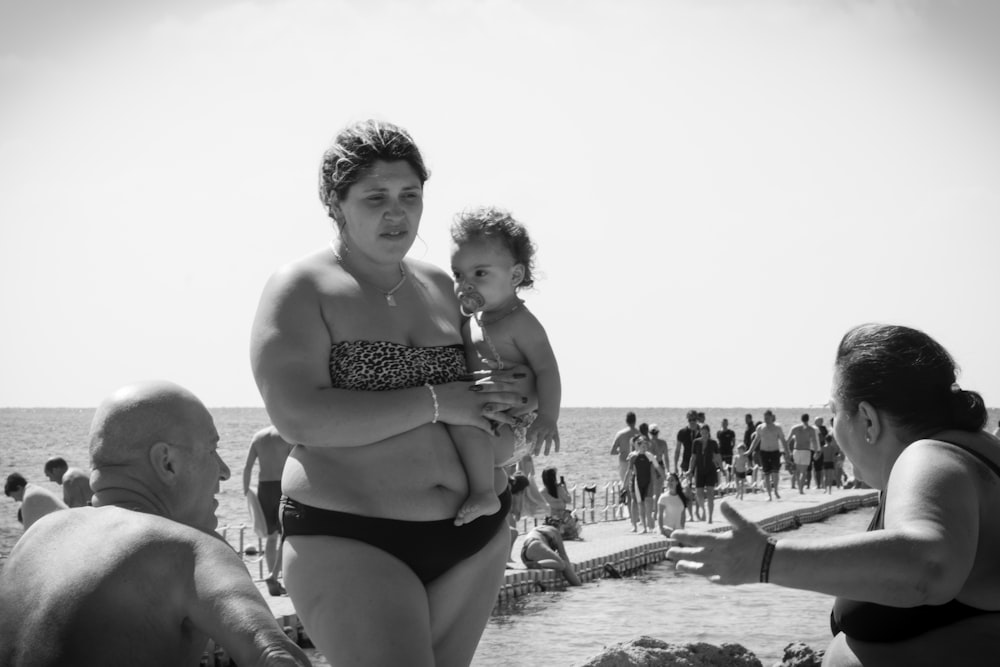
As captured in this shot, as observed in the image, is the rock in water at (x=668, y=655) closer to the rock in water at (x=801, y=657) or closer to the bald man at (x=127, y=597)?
the rock in water at (x=801, y=657)

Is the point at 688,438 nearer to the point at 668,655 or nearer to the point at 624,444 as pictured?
the point at 624,444

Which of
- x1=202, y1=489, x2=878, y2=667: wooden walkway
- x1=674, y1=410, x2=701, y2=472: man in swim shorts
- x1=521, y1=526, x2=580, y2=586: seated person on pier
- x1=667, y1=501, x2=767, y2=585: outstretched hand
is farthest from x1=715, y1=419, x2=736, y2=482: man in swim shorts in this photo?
x1=667, y1=501, x2=767, y2=585: outstretched hand

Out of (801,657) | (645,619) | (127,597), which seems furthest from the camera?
(645,619)

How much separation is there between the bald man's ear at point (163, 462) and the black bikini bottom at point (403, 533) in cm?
51

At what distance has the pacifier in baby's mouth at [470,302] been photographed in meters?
3.38

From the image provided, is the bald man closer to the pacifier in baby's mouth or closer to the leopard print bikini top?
the leopard print bikini top

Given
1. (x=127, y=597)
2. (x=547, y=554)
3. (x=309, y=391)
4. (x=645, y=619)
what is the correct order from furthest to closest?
1. (x=547, y=554)
2. (x=645, y=619)
3. (x=309, y=391)
4. (x=127, y=597)

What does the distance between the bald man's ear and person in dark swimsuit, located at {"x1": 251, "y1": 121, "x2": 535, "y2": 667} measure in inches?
16.8

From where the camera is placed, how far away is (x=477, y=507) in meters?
2.93

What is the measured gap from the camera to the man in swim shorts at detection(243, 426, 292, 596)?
33.8ft

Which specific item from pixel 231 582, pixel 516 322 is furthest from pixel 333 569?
pixel 516 322

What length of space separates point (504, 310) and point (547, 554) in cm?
1042

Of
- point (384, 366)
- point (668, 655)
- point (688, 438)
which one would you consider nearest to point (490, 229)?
point (384, 366)

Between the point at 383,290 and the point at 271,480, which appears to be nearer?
the point at 383,290
